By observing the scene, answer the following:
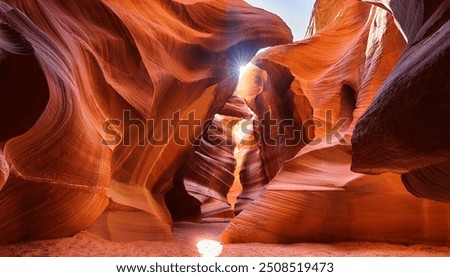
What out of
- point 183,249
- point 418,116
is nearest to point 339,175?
point 183,249

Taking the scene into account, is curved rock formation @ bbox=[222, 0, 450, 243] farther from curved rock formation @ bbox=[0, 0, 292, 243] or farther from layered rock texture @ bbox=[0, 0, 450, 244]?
curved rock formation @ bbox=[0, 0, 292, 243]

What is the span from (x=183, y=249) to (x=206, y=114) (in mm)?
4914

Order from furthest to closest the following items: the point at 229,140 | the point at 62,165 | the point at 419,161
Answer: the point at 229,140, the point at 62,165, the point at 419,161

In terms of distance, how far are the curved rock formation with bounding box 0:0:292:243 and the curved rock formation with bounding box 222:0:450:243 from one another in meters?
1.45

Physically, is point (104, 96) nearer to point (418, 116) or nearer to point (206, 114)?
Result: point (418, 116)

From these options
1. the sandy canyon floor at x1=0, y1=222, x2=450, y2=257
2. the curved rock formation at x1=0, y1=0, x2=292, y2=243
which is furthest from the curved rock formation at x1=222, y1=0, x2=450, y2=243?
the curved rock formation at x1=0, y1=0, x2=292, y2=243

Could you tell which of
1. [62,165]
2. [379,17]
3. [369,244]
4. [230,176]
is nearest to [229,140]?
[230,176]

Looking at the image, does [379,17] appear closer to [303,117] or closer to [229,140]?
[303,117]

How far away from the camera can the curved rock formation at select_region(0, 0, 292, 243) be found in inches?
136

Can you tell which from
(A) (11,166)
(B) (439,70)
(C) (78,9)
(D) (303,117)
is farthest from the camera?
(D) (303,117)

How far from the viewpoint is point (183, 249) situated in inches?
205

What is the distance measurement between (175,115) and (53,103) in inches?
175

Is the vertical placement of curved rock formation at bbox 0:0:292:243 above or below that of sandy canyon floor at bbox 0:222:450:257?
above

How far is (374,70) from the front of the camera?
6809mm
